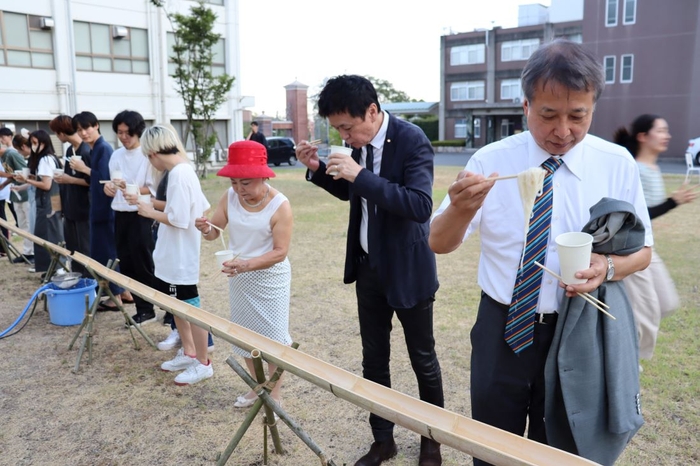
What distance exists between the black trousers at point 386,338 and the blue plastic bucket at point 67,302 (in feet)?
11.1

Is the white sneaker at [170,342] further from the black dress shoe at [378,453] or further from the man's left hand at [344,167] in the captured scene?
the man's left hand at [344,167]

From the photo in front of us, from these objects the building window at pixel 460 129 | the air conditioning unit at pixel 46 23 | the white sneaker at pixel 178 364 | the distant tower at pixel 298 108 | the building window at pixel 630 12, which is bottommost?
the white sneaker at pixel 178 364

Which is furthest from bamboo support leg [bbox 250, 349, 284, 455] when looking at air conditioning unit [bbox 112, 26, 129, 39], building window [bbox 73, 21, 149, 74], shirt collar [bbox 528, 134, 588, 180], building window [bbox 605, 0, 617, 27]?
building window [bbox 605, 0, 617, 27]

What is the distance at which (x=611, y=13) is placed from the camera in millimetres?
27922

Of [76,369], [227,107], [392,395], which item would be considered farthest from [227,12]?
[392,395]

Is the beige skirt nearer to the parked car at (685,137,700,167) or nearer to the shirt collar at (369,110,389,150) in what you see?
the shirt collar at (369,110,389,150)

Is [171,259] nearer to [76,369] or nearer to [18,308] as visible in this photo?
[76,369]

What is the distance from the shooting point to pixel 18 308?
5918mm

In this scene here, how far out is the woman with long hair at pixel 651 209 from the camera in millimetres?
3027

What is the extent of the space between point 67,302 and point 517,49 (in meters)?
39.5

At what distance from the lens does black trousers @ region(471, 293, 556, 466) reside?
1.75 m

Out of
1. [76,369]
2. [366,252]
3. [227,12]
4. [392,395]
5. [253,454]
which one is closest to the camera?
[392,395]

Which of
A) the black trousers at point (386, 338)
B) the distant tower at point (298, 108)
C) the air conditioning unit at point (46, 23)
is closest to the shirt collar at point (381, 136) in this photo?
the black trousers at point (386, 338)

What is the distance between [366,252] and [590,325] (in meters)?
1.34
